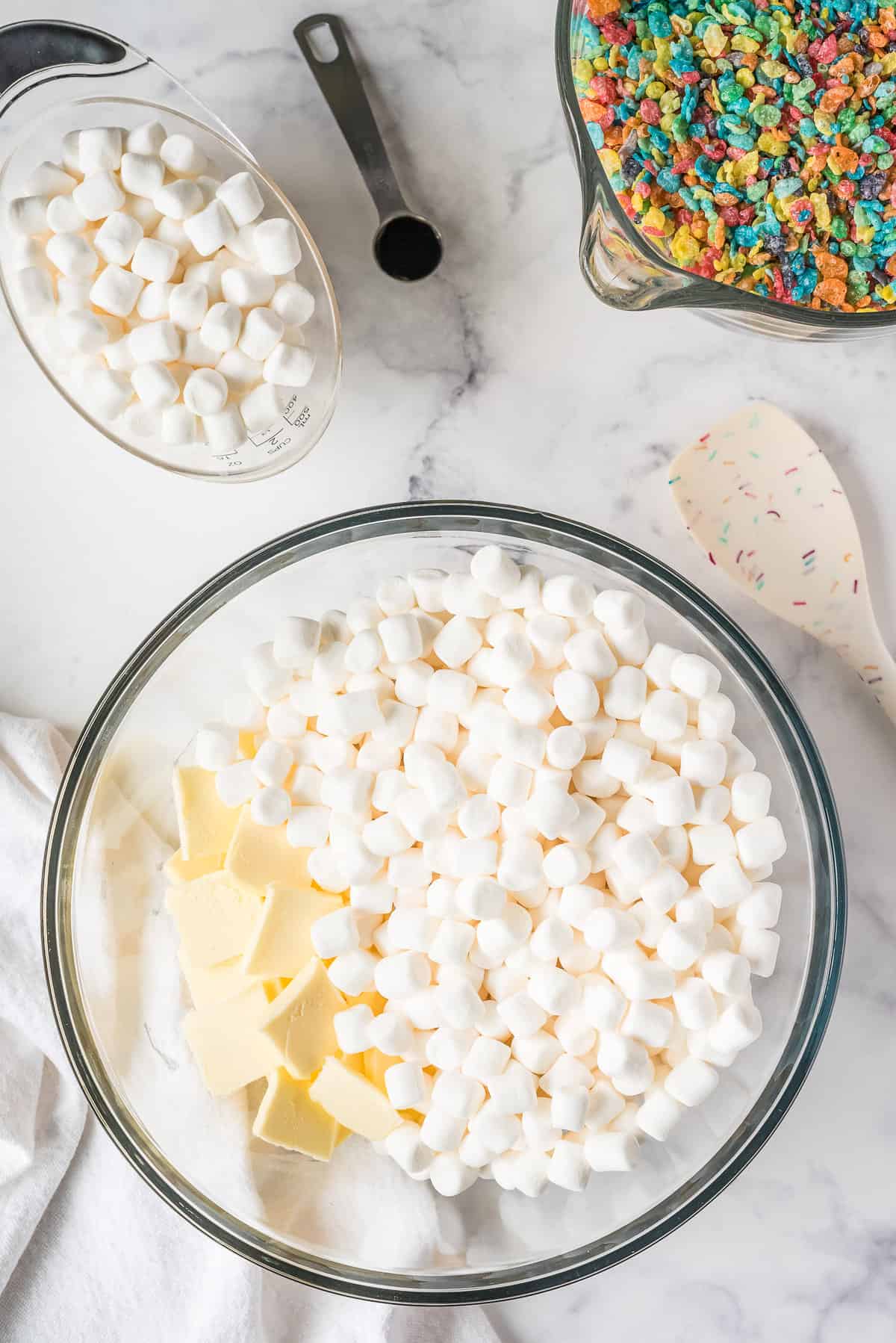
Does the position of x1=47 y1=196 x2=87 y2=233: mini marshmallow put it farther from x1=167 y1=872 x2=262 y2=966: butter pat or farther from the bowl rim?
x1=167 y1=872 x2=262 y2=966: butter pat

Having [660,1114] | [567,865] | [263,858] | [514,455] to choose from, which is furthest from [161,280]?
[660,1114]

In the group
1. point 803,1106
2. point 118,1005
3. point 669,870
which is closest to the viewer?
point 669,870

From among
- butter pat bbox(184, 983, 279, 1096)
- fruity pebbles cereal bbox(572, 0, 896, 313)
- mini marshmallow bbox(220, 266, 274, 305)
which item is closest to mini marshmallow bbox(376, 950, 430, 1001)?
butter pat bbox(184, 983, 279, 1096)

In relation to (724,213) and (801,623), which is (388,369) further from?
(801,623)

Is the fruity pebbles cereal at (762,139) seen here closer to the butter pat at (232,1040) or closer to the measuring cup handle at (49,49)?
the measuring cup handle at (49,49)

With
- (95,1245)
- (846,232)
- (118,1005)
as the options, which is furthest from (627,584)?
(95,1245)

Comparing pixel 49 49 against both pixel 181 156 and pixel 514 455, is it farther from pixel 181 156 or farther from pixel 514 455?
pixel 514 455
